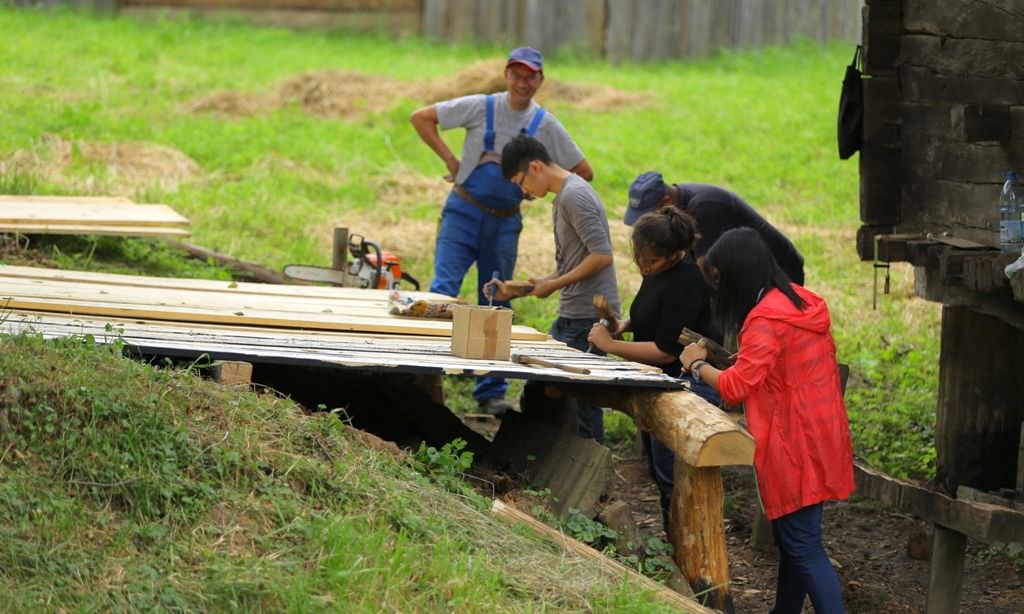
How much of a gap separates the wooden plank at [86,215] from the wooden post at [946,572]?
6.29 m

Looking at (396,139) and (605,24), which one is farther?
(605,24)

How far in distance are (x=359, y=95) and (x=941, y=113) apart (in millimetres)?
10885

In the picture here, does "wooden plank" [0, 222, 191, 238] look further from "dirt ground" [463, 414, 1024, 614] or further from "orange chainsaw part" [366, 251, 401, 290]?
"dirt ground" [463, 414, 1024, 614]

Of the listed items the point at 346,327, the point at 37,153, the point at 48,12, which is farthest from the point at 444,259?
the point at 48,12

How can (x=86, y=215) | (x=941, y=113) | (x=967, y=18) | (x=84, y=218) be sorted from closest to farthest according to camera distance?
(x=967, y=18) → (x=941, y=113) → (x=84, y=218) → (x=86, y=215)

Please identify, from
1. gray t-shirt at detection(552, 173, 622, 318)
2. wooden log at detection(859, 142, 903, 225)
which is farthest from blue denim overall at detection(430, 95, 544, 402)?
wooden log at detection(859, 142, 903, 225)

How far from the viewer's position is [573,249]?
807 centimetres

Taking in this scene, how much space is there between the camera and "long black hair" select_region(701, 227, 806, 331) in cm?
600

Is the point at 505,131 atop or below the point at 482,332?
atop

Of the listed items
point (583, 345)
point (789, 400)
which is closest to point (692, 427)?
point (789, 400)

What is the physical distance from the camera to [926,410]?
10.3 metres

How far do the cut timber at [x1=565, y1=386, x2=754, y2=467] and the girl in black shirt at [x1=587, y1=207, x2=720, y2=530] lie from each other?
655mm

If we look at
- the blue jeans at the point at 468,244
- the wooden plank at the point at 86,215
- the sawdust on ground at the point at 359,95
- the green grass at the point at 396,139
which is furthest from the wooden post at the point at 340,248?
the sawdust on ground at the point at 359,95

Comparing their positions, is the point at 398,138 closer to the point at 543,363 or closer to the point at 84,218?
the point at 84,218
